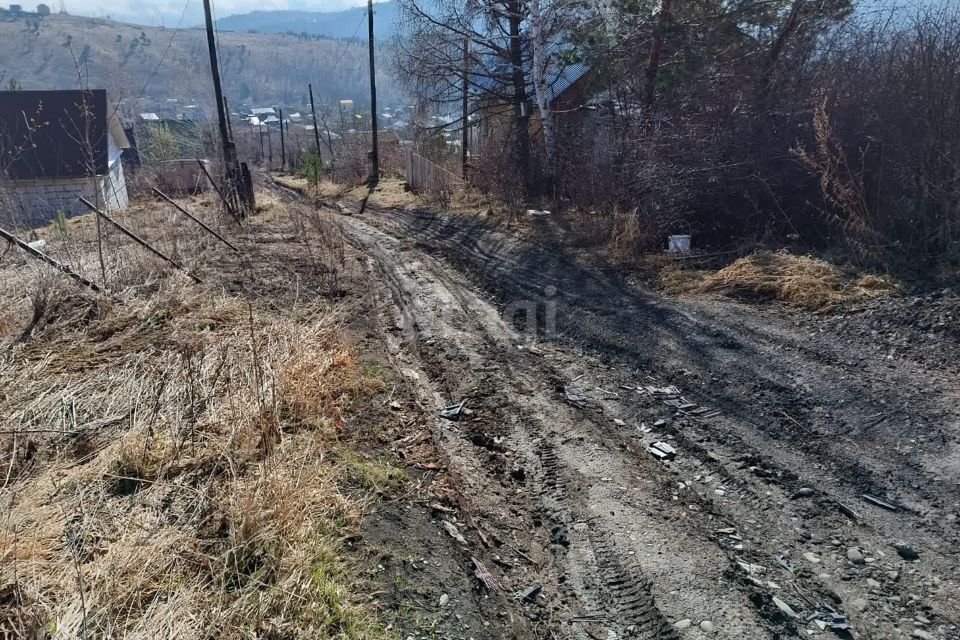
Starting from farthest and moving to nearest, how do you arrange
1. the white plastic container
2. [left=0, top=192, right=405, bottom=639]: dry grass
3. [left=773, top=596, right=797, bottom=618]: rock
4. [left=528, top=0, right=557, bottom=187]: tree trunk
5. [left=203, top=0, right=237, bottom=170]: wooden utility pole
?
1. [left=203, top=0, right=237, bottom=170]: wooden utility pole
2. [left=528, top=0, right=557, bottom=187]: tree trunk
3. the white plastic container
4. [left=773, top=596, right=797, bottom=618]: rock
5. [left=0, top=192, right=405, bottom=639]: dry grass

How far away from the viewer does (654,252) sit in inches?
330

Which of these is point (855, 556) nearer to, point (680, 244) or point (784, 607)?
point (784, 607)

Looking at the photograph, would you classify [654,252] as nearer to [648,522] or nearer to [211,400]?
[648,522]

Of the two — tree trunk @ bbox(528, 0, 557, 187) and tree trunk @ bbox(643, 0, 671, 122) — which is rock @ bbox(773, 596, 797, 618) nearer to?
tree trunk @ bbox(643, 0, 671, 122)

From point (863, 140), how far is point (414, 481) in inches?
299

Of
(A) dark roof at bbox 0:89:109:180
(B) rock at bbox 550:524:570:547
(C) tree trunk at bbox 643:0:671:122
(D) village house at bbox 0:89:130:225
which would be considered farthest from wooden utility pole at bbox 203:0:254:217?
(B) rock at bbox 550:524:570:547

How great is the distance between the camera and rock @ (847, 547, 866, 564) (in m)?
2.67

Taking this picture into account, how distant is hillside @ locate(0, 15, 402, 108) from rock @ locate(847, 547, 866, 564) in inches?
4820

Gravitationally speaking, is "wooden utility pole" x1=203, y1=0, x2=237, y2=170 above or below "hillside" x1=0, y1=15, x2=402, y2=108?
below

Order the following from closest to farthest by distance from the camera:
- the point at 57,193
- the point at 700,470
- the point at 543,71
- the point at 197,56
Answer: the point at 700,470, the point at 543,71, the point at 57,193, the point at 197,56

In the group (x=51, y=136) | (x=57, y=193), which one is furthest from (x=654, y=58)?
(x=51, y=136)

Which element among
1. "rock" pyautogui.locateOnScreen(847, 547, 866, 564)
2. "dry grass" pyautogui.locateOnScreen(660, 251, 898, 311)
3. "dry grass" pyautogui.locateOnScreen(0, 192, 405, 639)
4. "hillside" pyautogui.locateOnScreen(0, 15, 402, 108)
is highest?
"hillside" pyautogui.locateOnScreen(0, 15, 402, 108)

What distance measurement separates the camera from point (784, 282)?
6.25 metres

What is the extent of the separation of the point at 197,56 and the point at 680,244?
133 m
